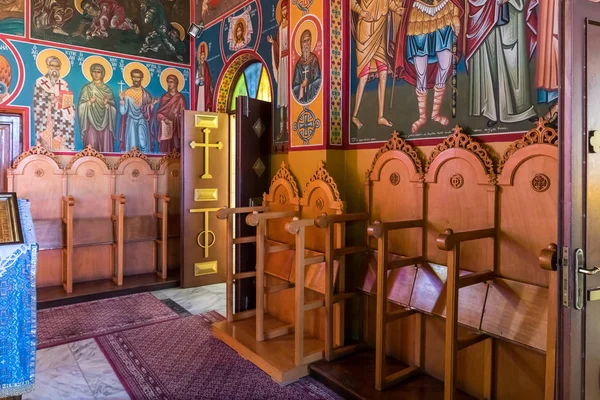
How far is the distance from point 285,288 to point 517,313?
181cm

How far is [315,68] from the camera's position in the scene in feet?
12.3

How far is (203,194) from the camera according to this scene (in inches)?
223

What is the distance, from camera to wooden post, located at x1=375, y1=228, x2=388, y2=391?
105 inches

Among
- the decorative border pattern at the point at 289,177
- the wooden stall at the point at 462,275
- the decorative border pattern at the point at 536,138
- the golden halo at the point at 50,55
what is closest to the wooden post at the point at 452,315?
the wooden stall at the point at 462,275

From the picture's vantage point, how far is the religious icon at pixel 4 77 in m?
5.09

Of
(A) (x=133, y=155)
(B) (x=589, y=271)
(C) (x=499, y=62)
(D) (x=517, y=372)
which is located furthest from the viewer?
(A) (x=133, y=155)

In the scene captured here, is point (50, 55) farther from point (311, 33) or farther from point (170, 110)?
point (311, 33)

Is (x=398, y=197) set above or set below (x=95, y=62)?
below

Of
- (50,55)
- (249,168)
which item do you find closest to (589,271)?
(249,168)

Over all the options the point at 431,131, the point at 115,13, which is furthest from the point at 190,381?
the point at 115,13

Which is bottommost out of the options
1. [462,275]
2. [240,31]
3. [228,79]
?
[462,275]

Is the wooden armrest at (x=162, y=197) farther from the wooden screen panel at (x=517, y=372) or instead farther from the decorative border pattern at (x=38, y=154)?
the wooden screen panel at (x=517, y=372)

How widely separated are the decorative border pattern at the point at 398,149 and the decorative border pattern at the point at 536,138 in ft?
2.03

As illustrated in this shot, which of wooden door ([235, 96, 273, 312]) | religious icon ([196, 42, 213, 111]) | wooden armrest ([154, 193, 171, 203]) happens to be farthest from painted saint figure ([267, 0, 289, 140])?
wooden armrest ([154, 193, 171, 203])
